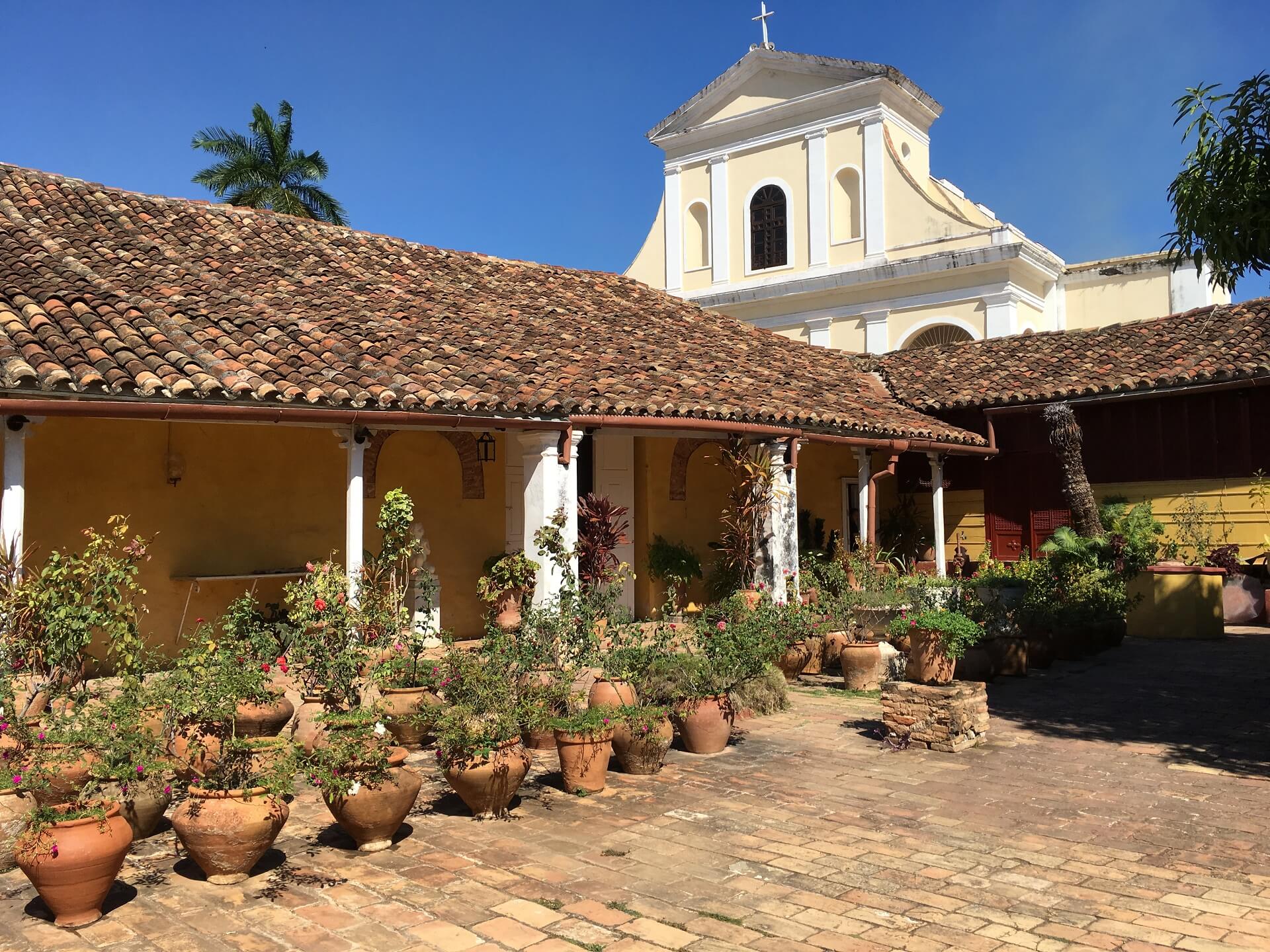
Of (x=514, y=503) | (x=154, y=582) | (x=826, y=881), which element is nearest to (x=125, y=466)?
(x=154, y=582)

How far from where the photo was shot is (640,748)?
271 inches

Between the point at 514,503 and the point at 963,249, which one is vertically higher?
the point at 963,249

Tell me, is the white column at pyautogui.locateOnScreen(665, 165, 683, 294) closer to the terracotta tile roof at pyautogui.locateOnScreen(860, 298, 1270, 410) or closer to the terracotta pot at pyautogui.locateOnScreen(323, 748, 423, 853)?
the terracotta tile roof at pyautogui.locateOnScreen(860, 298, 1270, 410)

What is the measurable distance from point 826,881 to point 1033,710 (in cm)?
490

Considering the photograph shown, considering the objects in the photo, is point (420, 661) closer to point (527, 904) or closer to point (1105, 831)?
point (527, 904)

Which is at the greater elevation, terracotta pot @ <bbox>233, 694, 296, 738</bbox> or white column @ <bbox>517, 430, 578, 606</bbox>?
white column @ <bbox>517, 430, 578, 606</bbox>

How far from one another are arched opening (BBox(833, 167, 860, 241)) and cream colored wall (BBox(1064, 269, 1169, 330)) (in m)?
6.11

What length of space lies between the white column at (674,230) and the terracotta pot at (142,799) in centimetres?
2257

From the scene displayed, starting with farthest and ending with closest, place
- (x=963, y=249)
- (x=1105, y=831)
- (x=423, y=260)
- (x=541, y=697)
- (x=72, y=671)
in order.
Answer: (x=963, y=249) < (x=423, y=260) < (x=541, y=697) < (x=72, y=671) < (x=1105, y=831)

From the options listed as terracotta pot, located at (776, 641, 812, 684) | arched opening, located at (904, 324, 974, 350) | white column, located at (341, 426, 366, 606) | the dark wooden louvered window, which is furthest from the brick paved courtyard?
the dark wooden louvered window

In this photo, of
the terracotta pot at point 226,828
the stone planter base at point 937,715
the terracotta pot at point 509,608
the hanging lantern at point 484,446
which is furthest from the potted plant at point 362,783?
the hanging lantern at point 484,446

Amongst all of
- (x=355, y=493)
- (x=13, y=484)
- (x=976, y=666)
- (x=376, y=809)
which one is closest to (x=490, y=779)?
(x=376, y=809)

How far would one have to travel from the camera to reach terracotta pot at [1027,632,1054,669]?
36.6ft

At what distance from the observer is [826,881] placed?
16.2ft
